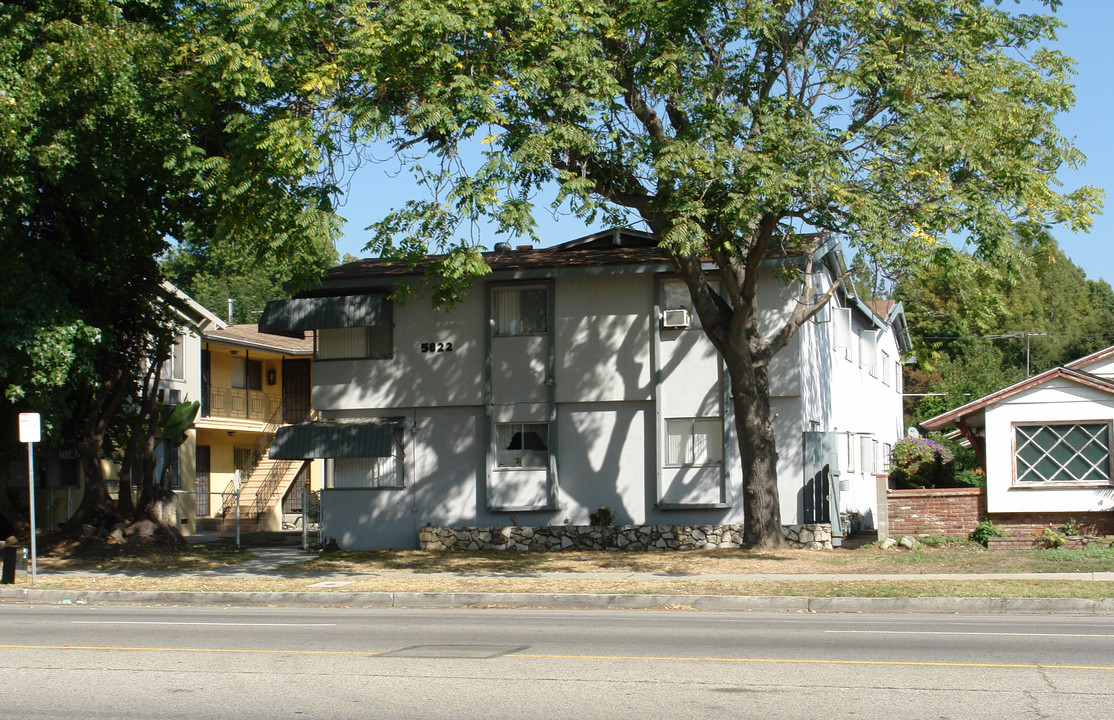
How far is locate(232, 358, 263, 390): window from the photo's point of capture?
37.2m

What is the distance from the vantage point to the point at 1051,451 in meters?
21.8

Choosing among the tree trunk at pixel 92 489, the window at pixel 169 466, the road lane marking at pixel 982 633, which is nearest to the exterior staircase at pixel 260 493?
the window at pixel 169 466

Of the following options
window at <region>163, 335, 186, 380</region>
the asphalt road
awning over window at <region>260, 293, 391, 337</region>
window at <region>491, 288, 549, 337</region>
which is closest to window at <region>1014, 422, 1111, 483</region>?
the asphalt road

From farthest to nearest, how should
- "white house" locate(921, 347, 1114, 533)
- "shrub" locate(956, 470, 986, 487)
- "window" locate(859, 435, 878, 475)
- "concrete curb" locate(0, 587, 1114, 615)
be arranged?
"window" locate(859, 435, 878, 475), "shrub" locate(956, 470, 986, 487), "white house" locate(921, 347, 1114, 533), "concrete curb" locate(0, 587, 1114, 615)

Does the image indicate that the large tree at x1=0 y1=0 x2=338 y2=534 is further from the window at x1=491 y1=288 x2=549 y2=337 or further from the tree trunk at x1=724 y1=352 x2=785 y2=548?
the tree trunk at x1=724 y1=352 x2=785 y2=548

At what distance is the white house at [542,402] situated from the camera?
23234 millimetres

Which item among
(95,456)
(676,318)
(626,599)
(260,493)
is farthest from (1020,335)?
(95,456)

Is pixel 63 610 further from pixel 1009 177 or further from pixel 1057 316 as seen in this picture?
pixel 1057 316

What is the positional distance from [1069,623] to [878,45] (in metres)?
9.08

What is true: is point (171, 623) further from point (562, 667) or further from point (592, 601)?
point (562, 667)

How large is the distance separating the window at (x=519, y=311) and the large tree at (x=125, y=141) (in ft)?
21.8

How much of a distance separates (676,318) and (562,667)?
14.4 m

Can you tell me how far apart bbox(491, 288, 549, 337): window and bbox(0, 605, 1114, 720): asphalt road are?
1120cm

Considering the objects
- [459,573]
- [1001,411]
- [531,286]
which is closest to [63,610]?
[459,573]
